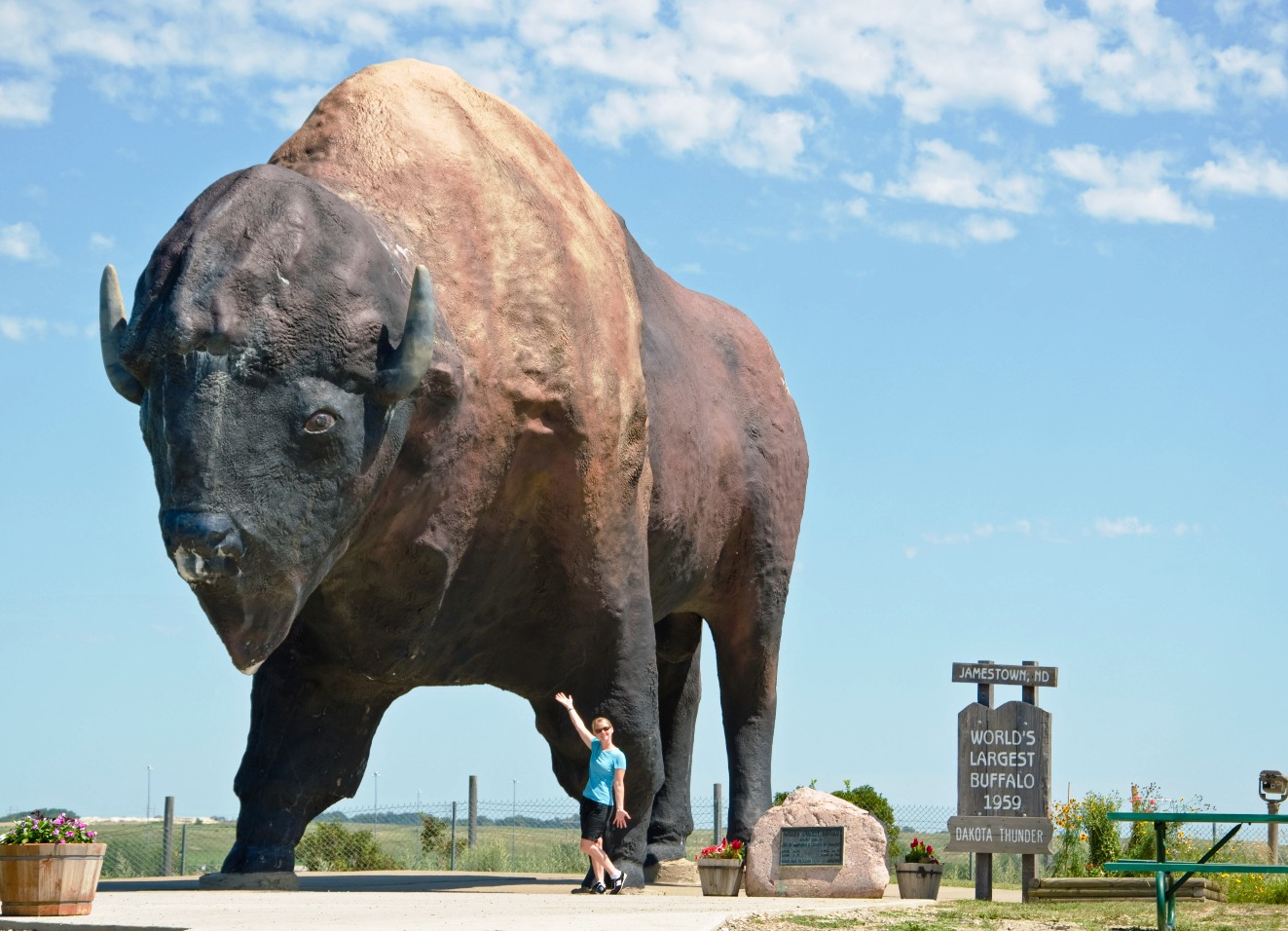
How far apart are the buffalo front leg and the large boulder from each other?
2.76 meters

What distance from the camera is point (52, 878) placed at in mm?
8195

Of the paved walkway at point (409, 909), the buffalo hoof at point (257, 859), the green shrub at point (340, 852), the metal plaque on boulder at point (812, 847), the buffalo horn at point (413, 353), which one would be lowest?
the green shrub at point (340, 852)

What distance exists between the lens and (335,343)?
807 cm

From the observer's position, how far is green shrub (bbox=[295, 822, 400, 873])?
18.5 metres

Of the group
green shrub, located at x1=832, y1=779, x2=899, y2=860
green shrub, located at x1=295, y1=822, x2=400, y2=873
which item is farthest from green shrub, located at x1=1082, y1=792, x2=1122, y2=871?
green shrub, located at x1=295, y1=822, x2=400, y2=873

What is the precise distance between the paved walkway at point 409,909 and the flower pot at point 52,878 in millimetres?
127

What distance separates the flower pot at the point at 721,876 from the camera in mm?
11266

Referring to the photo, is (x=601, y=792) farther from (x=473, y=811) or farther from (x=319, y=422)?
(x=473, y=811)

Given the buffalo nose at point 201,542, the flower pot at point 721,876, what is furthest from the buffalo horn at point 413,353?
the flower pot at point 721,876

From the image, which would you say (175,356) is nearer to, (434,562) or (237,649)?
(237,649)

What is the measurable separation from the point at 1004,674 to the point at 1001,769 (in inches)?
25.0

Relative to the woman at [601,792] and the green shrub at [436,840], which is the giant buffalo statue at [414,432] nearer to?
the woman at [601,792]

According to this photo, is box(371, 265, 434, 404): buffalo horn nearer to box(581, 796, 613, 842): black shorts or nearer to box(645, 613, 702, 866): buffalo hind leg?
box(581, 796, 613, 842): black shorts

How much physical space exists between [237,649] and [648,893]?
3827 mm
